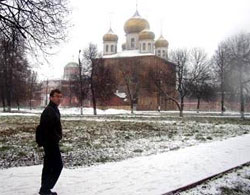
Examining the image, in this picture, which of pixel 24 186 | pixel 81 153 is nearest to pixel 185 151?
pixel 81 153

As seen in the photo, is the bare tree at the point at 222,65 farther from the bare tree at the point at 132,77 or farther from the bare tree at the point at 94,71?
the bare tree at the point at 94,71

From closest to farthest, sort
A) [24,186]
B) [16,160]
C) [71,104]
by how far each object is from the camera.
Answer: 1. [24,186]
2. [16,160]
3. [71,104]

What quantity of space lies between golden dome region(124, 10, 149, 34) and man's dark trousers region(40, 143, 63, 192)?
81299mm

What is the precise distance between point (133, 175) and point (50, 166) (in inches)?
110

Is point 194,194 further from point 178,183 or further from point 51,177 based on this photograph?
point 51,177

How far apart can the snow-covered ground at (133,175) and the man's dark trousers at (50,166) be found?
0.56m

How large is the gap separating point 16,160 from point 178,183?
16.6ft

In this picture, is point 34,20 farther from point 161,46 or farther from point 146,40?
point 161,46

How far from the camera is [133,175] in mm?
8805

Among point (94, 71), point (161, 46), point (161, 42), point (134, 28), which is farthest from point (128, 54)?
point (94, 71)

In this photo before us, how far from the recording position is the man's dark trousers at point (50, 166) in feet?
21.6

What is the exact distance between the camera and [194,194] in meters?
7.51

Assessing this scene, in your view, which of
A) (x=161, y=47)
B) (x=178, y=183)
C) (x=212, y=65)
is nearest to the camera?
(x=178, y=183)

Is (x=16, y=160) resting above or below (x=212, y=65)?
below
